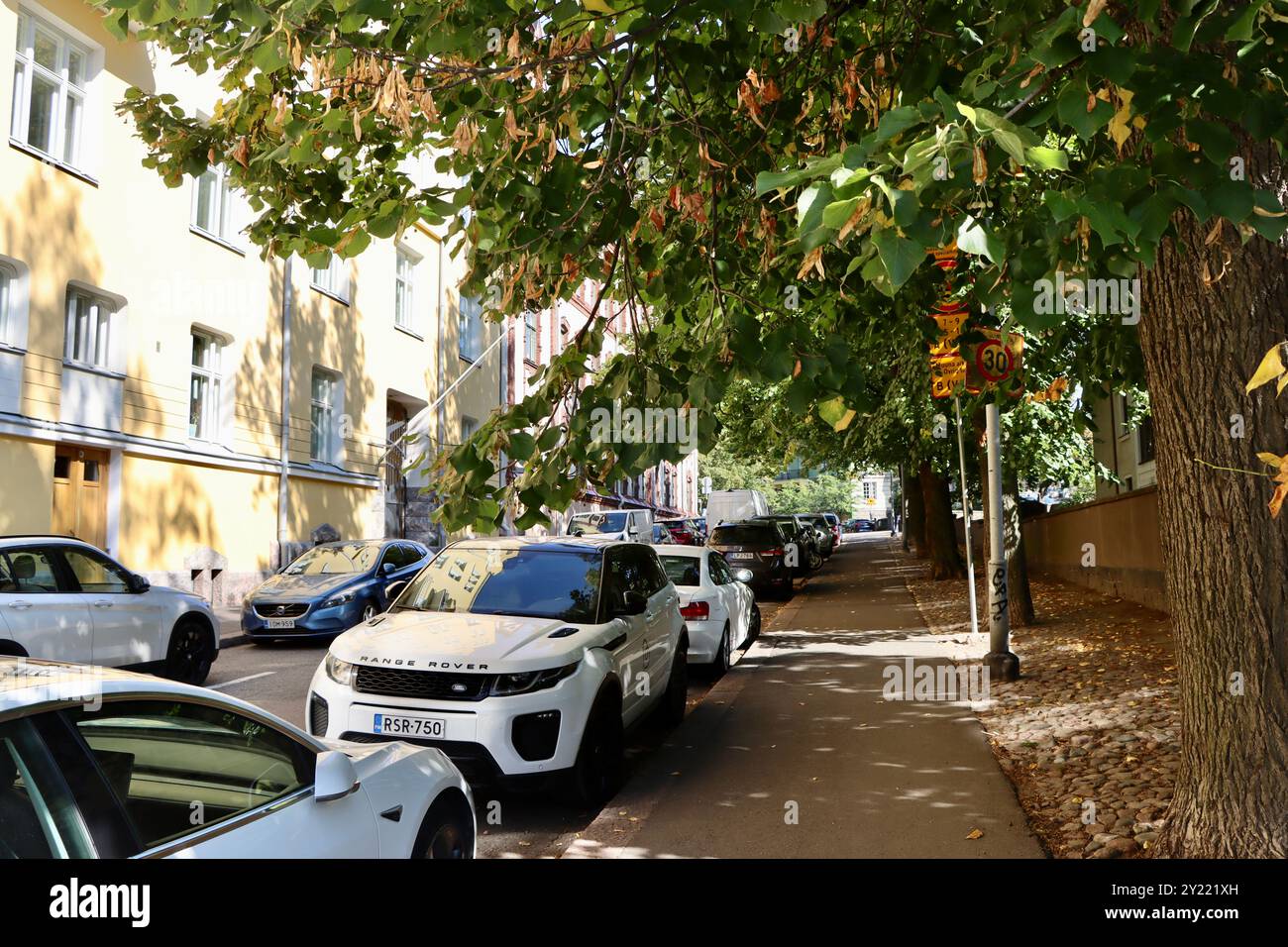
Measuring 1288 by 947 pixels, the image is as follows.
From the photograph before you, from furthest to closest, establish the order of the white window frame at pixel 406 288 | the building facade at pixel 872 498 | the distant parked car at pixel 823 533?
1. the building facade at pixel 872 498
2. the distant parked car at pixel 823 533
3. the white window frame at pixel 406 288

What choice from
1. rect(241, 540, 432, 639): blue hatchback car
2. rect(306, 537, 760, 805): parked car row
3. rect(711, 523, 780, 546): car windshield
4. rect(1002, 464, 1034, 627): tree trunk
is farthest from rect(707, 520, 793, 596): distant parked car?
rect(306, 537, 760, 805): parked car row

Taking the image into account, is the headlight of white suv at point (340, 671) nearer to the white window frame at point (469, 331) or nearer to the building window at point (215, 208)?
the building window at point (215, 208)

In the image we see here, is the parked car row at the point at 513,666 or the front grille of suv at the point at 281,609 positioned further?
the front grille of suv at the point at 281,609

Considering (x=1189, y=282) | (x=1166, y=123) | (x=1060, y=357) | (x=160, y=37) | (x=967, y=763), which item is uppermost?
(x=160, y=37)

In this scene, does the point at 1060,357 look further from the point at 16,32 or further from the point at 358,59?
the point at 16,32

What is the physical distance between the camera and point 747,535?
20891 millimetres

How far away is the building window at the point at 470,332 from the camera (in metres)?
29.4

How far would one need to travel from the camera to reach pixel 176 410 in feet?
55.8

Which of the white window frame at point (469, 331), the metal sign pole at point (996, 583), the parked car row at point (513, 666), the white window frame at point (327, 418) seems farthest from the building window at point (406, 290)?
the parked car row at point (513, 666)

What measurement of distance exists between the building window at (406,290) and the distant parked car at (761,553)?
11.1m

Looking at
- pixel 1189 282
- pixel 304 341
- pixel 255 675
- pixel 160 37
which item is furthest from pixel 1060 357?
pixel 304 341

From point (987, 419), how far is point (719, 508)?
2723cm

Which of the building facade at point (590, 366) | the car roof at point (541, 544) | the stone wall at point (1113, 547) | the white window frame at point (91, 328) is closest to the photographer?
the car roof at point (541, 544)

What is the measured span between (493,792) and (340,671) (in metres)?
1.35
